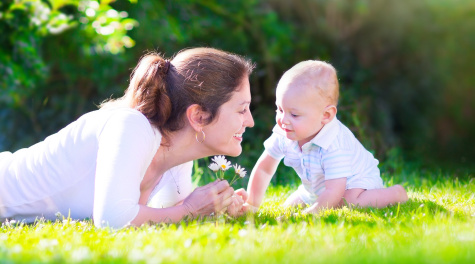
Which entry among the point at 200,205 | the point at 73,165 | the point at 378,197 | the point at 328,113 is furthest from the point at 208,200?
the point at 378,197

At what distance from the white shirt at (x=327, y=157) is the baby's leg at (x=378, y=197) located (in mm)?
75

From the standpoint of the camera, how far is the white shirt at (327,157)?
3814 mm

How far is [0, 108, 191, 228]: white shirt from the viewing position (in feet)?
10.1

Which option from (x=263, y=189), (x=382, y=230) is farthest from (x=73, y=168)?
(x=382, y=230)

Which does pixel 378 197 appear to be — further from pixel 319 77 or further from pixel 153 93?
pixel 153 93

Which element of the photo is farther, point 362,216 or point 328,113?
point 328,113

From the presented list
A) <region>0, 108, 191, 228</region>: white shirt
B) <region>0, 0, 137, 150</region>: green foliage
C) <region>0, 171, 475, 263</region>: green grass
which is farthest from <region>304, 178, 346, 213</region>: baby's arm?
<region>0, 0, 137, 150</region>: green foliage

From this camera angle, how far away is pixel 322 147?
3838mm

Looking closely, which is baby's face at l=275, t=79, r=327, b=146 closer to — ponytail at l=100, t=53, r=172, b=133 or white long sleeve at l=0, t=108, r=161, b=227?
ponytail at l=100, t=53, r=172, b=133

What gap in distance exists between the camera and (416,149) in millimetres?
9211

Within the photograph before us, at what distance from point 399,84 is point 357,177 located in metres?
6.25

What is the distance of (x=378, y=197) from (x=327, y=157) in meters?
0.43

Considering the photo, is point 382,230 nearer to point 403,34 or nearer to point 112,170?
point 112,170

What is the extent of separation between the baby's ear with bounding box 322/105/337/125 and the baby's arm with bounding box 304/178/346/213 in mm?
422
